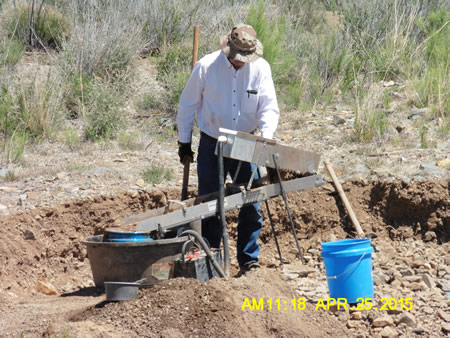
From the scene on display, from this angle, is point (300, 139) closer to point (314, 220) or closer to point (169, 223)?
point (314, 220)

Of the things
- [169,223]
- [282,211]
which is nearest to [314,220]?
[282,211]

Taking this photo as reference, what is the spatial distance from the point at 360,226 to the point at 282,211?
808mm

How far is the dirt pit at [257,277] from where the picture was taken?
4.26 m

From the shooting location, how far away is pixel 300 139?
832cm

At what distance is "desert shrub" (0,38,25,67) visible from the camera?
983 cm

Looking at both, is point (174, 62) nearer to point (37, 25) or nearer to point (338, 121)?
point (37, 25)

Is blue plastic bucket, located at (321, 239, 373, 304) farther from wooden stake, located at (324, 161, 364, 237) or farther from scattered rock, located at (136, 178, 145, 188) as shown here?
scattered rock, located at (136, 178, 145, 188)

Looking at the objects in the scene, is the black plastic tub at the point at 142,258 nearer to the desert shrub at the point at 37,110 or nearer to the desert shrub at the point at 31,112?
the desert shrub at the point at 31,112

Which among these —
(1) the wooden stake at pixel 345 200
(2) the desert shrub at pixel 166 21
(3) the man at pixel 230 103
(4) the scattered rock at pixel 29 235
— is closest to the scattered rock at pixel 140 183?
(4) the scattered rock at pixel 29 235

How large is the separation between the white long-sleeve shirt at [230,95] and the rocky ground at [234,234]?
120cm

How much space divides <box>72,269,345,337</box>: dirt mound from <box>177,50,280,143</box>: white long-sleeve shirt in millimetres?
1316

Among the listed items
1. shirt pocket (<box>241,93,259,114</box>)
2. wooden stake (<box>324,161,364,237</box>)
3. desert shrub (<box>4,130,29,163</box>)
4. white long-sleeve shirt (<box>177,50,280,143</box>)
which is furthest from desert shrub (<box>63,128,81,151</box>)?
shirt pocket (<box>241,93,259,114</box>)

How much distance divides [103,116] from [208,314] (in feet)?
16.5

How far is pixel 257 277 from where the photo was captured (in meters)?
4.74
